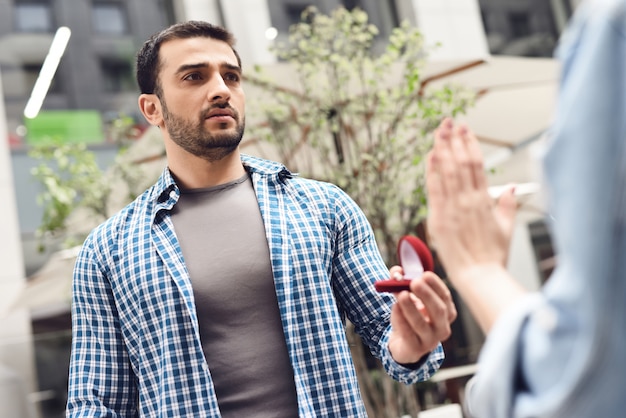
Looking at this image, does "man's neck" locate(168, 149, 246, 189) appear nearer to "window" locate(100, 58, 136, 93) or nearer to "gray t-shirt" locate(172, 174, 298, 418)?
"gray t-shirt" locate(172, 174, 298, 418)

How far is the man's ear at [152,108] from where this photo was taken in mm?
2061

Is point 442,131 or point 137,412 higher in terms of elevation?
point 442,131

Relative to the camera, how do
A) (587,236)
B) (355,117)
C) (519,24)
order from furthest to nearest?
(519,24) → (355,117) → (587,236)

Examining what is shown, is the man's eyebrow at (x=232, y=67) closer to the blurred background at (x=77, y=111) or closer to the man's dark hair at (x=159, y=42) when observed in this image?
the man's dark hair at (x=159, y=42)

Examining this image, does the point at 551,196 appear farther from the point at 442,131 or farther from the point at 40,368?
the point at 40,368

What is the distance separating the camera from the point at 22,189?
679 centimetres

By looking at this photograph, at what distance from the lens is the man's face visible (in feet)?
6.20

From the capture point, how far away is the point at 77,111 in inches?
277

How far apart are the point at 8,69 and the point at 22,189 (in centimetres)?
114

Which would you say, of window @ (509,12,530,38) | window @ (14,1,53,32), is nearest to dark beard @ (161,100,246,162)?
window @ (14,1,53,32)

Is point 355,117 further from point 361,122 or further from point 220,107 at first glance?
point 220,107

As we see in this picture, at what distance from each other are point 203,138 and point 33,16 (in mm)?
5913

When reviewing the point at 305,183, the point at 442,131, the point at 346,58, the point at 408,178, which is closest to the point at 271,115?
the point at 346,58

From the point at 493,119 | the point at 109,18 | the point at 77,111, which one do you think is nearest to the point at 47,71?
the point at 77,111
